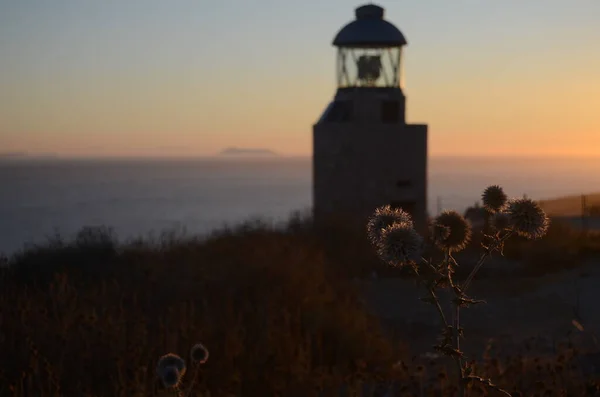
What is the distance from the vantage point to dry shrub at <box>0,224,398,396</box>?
20.3 ft

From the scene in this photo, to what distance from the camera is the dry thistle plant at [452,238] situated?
11.1 feet

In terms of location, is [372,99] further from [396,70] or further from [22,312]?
[22,312]

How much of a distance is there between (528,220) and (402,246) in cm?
63

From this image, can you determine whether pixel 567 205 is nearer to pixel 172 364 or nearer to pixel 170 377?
pixel 172 364

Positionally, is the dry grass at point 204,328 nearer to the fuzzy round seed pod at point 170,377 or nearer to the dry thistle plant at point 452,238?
the dry thistle plant at point 452,238

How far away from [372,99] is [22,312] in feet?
39.9

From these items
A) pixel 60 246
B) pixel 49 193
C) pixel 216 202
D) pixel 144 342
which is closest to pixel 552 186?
pixel 216 202

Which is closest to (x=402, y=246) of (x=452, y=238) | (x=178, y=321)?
(x=452, y=238)

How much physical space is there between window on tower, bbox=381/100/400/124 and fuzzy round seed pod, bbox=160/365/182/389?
49.7ft

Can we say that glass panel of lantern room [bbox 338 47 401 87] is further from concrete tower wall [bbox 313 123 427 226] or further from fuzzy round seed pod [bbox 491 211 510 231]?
fuzzy round seed pod [bbox 491 211 510 231]

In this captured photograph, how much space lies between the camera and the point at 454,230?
3.62 m

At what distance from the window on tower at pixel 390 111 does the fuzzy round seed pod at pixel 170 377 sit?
49.7ft

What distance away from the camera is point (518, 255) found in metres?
15.1

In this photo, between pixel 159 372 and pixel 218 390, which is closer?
pixel 159 372
